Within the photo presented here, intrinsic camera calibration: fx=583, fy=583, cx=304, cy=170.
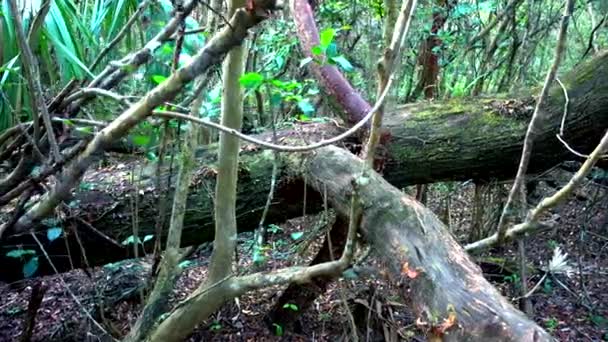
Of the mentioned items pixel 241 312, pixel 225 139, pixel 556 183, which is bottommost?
pixel 241 312

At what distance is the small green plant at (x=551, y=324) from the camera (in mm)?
3523

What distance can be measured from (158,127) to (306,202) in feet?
3.46

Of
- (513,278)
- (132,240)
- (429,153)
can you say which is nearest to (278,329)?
(132,240)

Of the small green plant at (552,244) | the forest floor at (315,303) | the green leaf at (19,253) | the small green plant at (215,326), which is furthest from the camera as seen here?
the small green plant at (552,244)

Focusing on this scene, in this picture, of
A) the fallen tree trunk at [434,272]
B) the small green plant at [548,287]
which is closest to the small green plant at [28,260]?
the fallen tree trunk at [434,272]

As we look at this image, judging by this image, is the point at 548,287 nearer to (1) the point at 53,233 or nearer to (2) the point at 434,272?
(2) the point at 434,272

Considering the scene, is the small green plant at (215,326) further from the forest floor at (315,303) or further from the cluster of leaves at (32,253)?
the cluster of leaves at (32,253)

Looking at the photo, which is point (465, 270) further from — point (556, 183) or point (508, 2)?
point (508, 2)

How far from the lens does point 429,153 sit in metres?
3.10

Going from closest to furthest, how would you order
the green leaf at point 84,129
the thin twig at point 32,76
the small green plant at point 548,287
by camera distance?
1. the thin twig at point 32,76
2. the green leaf at point 84,129
3. the small green plant at point 548,287

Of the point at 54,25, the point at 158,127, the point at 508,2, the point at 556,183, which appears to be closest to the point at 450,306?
the point at 158,127

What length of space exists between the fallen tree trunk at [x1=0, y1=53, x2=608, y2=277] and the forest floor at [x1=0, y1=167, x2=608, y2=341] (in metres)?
0.26

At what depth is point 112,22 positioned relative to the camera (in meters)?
2.60

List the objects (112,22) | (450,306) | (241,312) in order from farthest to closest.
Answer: (241,312) → (112,22) → (450,306)
